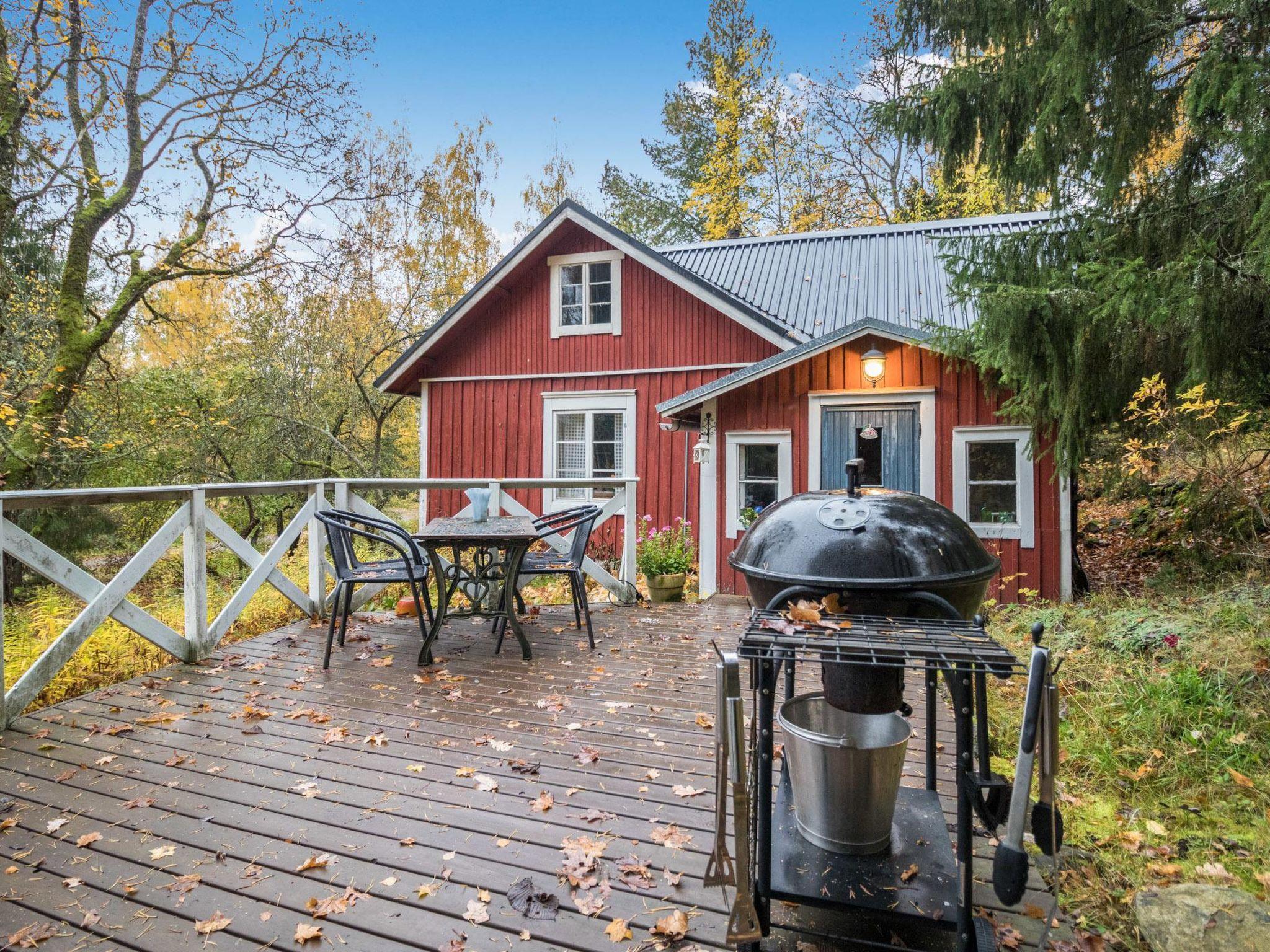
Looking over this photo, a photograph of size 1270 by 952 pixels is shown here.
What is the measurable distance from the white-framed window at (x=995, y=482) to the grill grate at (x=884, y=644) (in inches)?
200

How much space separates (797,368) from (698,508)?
7.56 ft

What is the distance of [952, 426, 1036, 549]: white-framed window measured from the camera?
6.00m

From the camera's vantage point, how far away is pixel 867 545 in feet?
5.98

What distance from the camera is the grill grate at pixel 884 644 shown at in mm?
1394

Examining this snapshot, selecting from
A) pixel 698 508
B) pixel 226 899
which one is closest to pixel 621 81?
pixel 698 508

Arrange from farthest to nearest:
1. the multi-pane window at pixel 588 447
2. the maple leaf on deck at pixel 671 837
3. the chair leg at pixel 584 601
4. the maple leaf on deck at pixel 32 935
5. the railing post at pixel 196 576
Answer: the multi-pane window at pixel 588 447 → the chair leg at pixel 584 601 → the railing post at pixel 196 576 → the maple leaf on deck at pixel 671 837 → the maple leaf on deck at pixel 32 935

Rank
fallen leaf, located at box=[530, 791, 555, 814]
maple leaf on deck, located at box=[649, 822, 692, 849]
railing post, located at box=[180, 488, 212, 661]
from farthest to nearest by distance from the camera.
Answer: railing post, located at box=[180, 488, 212, 661] → fallen leaf, located at box=[530, 791, 555, 814] → maple leaf on deck, located at box=[649, 822, 692, 849]

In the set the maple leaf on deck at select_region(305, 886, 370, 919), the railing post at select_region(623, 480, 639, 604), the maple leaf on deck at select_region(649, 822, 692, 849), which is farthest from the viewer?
the railing post at select_region(623, 480, 639, 604)

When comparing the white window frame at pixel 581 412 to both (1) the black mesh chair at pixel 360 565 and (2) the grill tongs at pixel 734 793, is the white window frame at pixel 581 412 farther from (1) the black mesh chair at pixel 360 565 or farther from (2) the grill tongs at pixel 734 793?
(2) the grill tongs at pixel 734 793

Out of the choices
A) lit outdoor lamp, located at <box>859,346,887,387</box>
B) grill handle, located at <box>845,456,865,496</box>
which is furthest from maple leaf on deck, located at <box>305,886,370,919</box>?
lit outdoor lamp, located at <box>859,346,887,387</box>

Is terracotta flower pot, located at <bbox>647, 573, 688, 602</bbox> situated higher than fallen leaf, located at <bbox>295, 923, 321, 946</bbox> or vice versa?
terracotta flower pot, located at <bbox>647, 573, 688, 602</bbox>

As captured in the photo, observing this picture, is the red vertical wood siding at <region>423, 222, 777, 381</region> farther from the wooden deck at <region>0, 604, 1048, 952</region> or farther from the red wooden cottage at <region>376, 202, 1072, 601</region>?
the wooden deck at <region>0, 604, 1048, 952</region>

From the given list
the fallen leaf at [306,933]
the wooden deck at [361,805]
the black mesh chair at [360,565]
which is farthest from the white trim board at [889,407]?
the fallen leaf at [306,933]

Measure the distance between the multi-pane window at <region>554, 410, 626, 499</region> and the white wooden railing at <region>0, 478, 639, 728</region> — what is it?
3098 millimetres
